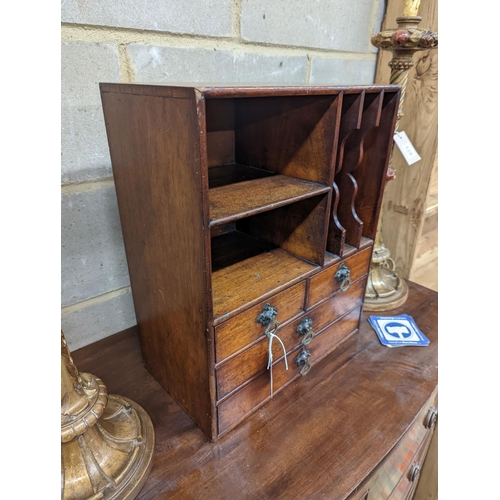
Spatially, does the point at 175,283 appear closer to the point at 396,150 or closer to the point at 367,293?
the point at 367,293

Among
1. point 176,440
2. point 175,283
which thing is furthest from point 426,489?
point 175,283

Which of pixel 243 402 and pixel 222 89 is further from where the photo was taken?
pixel 243 402

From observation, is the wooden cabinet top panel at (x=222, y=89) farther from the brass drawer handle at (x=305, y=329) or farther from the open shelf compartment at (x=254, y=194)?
the brass drawer handle at (x=305, y=329)

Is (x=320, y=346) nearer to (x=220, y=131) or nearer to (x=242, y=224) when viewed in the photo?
(x=242, y=224)

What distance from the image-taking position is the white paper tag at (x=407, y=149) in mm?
1269

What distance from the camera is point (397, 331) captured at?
41.2 inches

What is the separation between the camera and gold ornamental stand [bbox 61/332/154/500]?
0.58 meters

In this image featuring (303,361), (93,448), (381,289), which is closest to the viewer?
(93,448)

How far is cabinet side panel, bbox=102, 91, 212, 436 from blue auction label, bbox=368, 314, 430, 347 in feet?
1.82

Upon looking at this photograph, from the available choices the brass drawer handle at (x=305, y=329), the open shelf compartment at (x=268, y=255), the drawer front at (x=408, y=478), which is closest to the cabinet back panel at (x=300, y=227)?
the open shelf compartment at (x=268, y=255)

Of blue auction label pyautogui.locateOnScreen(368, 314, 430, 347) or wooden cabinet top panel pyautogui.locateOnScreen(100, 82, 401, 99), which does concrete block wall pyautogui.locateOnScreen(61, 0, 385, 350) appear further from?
blue auction label pyautogui.locateOnScreen(368, 314, 430, 347)

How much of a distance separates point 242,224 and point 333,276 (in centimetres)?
27

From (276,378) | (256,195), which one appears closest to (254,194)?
(256,195)

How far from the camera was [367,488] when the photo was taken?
0.73m
